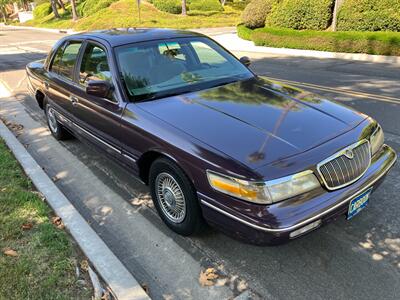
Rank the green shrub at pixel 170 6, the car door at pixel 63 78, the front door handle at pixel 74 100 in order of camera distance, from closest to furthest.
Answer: the front door handle at pixel 74 100 < the car door at pixel 63 78 < the green shrub at pixel 170 6

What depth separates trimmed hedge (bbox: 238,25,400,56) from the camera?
12672mm

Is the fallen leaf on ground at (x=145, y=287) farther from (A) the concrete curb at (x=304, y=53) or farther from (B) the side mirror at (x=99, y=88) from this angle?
(A) the concrete curb at (x=304, y=53)

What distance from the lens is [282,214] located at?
258cm

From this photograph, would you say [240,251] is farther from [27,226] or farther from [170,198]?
[27,226]

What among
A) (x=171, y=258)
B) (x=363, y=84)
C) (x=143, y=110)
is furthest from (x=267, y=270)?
(x=363, y=84)

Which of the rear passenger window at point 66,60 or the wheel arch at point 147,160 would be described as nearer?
the wheel arch at point 147,160

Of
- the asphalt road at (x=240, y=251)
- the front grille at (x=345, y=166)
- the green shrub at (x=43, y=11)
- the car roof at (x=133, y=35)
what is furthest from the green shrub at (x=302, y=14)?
the green shrub at (x=43, y=11)

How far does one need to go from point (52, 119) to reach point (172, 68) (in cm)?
293

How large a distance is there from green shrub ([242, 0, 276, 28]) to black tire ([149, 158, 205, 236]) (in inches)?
661

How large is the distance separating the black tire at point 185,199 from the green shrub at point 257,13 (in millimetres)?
16797

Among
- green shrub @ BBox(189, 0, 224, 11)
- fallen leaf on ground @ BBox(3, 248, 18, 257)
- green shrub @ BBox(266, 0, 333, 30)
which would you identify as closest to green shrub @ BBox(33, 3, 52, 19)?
green shrub @ BBox(189, 0, 224, 11)

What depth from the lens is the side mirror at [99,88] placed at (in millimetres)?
3758

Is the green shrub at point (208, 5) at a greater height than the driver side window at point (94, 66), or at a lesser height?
lesser

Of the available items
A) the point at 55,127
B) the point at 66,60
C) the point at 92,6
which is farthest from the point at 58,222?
the point at 92,6
